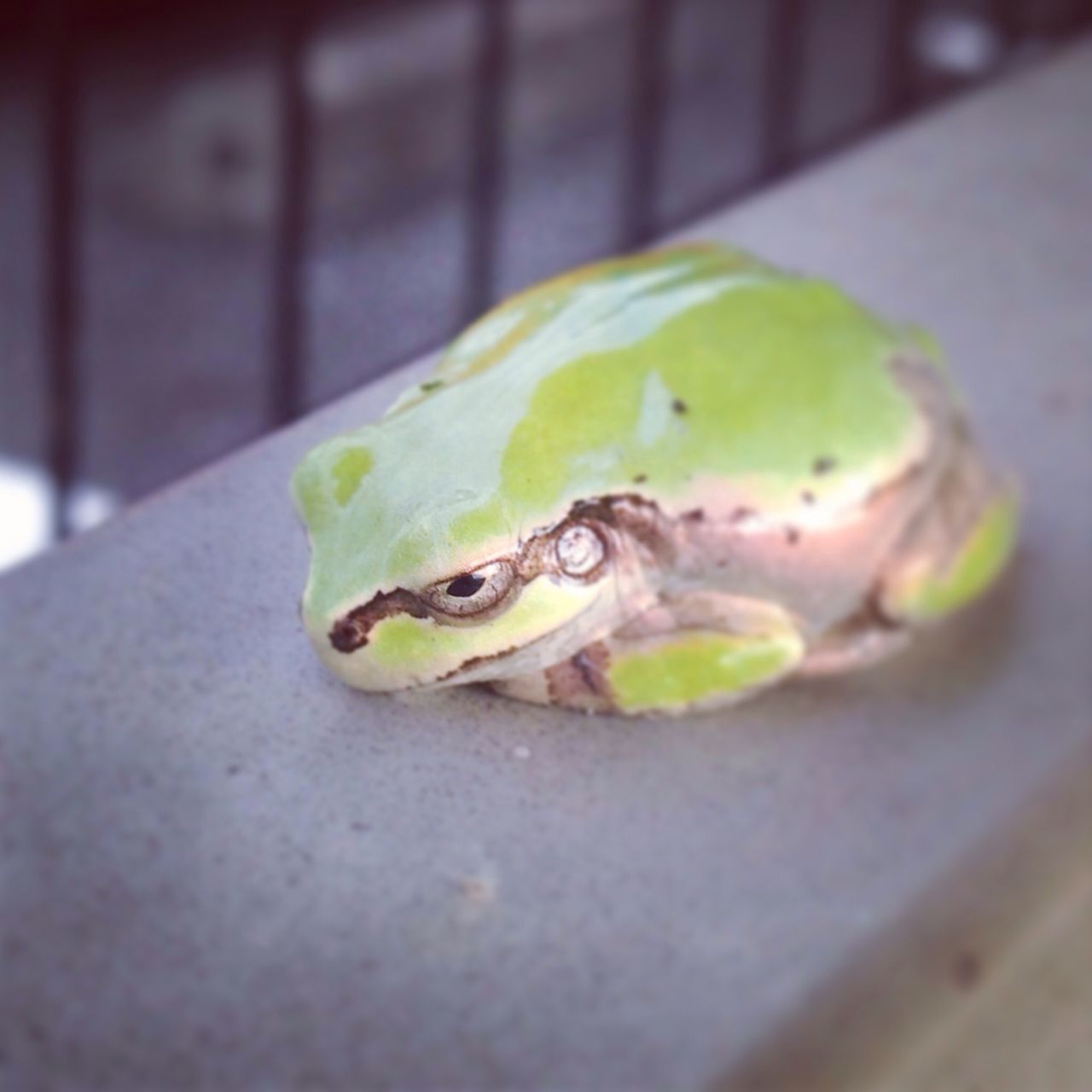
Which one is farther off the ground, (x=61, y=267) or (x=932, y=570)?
(x=61, y=267)

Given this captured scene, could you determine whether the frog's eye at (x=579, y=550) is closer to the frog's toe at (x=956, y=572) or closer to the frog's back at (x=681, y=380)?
the frog's back at (x=681, y=380)

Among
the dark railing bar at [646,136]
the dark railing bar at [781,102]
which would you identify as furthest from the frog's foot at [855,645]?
the dark railing bar at [646,136]

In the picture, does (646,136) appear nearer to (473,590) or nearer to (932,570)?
(932,570)

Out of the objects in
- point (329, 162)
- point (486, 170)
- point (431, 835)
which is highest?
point (329, 162)

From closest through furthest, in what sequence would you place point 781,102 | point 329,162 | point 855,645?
point 855,645 → point 781,102 → point 329,162

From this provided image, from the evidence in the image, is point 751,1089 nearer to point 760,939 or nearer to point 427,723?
point 760,939

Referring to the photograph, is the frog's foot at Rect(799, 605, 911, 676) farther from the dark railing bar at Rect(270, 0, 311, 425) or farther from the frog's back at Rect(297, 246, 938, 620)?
the dark railing bar at Rect(270, 0, 311, 425)

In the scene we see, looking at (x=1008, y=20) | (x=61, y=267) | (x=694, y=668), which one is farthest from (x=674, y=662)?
(x=1008, y=20)
